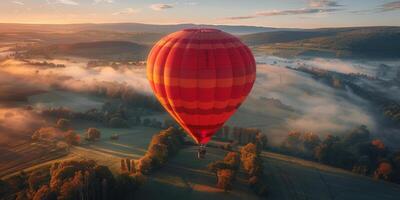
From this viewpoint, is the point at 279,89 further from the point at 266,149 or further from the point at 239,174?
the point at 239,174

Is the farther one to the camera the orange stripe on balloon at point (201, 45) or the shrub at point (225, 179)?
the shrub at point (225, 179)

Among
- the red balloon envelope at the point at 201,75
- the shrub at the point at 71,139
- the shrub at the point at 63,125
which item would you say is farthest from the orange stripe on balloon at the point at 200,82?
the shrub at the point at 63,125

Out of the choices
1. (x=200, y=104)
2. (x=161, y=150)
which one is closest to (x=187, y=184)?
(x=161, y=150)

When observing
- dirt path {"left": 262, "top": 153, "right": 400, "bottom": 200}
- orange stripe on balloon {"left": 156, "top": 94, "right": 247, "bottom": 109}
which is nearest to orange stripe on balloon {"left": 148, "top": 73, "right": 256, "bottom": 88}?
orange stripe on balloon {"left": 156, "top": 94, "right": 247, "bottom": 109}

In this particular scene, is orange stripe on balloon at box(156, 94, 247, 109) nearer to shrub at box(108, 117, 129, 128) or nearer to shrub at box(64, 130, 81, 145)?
shrub at box(64, 130, 81, 145)

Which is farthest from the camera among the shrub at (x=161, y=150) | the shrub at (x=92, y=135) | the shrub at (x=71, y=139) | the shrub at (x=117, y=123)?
the shrub at (x=117, y=123)

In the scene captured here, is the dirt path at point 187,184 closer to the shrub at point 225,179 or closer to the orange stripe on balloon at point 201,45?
the shrub at point 225,179

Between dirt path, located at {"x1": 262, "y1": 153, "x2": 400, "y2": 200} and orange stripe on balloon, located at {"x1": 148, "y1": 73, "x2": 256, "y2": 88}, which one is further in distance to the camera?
dirt path, located at {"x1": 262, "y1": 153, "x2": 400, "y2": 200}

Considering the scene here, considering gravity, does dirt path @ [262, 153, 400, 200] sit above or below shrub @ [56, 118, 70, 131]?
below

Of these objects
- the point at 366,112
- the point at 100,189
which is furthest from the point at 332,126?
the point at 100,189
